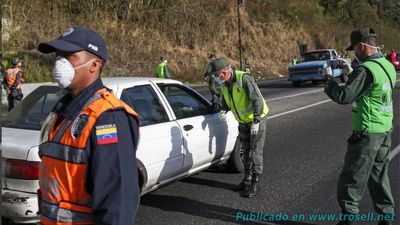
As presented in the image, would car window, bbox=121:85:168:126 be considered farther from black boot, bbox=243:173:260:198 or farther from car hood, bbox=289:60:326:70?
car hood, bbox=289:60:326:70

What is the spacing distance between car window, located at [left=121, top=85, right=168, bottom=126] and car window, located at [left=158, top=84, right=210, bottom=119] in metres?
0.27

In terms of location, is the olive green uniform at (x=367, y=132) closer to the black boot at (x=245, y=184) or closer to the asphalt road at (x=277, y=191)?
the asphalt road at (x=277, y=191)

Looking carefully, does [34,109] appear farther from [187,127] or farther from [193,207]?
[193,207]

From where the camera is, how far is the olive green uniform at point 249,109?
6.01 m

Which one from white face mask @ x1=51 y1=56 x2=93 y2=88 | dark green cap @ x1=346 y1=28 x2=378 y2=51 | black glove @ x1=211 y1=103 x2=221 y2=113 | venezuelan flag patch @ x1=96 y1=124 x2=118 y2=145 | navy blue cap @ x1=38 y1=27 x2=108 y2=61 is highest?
navy blue cap @ x1=38 y1=27 x2=108 y2=61

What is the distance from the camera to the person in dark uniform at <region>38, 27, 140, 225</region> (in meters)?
2.01

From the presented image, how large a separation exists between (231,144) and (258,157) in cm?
74

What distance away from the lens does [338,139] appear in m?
9.66

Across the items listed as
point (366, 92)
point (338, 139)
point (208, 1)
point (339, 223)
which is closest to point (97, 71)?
point (366, 92)

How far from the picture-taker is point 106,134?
2018 mm

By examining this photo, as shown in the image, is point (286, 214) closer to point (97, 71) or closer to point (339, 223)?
point (339, 223)

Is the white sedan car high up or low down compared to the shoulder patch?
down

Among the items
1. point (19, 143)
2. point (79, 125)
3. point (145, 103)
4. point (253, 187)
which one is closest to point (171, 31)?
point (253, 187)

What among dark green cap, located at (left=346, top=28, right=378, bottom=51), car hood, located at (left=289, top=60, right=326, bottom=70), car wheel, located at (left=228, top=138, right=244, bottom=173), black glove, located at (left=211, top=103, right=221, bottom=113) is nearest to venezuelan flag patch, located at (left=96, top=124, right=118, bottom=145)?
dark green cap, located at (left=346, top=28, right=378, bottom=51)
